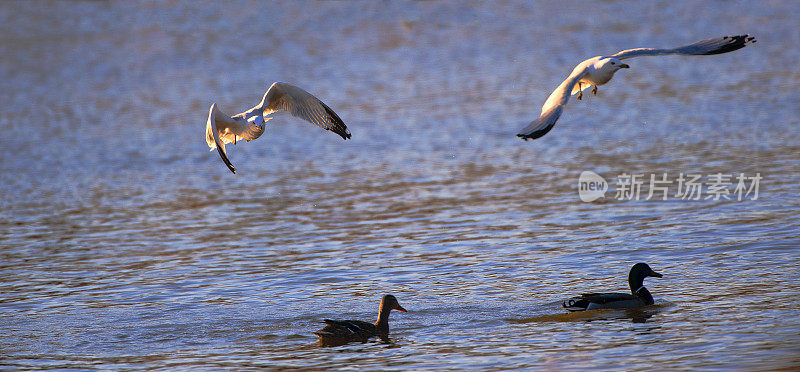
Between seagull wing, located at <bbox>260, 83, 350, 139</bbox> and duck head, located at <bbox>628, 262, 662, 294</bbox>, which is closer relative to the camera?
duck head, located at <bbox>628, 262, 662, 294</bbox>

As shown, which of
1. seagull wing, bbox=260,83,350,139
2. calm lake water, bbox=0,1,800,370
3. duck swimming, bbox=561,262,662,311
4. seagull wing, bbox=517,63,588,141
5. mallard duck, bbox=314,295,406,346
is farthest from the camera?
seagull wing, bbox=260,83,350,139

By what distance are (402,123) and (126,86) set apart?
33.9 ft

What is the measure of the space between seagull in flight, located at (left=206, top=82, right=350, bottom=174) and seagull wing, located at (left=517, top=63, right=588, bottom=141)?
9.75 feet

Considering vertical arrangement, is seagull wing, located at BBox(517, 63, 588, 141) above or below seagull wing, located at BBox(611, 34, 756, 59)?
below

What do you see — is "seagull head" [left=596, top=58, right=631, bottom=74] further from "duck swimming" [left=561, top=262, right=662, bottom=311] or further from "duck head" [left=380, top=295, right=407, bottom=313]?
"duck head" [left=380, top=295, right=407, bottom=313]

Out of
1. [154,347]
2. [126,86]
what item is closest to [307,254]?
[154,347]

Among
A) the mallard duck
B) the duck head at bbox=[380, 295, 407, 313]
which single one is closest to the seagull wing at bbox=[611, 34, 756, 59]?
the duck head at bbox=[380, 295, 407, 313]

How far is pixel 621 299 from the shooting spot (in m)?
11.8

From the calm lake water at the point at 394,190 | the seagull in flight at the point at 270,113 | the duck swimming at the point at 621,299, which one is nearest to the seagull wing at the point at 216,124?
the seagull in flight at the point at 270,113

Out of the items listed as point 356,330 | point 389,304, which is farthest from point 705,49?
point 356,330

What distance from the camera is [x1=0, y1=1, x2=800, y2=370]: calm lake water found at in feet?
36.7

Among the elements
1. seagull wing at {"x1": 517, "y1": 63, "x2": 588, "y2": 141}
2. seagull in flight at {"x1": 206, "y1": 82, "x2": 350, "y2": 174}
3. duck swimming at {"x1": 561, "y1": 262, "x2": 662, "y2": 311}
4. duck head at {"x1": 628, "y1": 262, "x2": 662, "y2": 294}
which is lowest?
duck swimming at {"x1": 561, "y1": 262, "x2": 662, "y2": 311}

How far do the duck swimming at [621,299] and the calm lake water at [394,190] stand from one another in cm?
12

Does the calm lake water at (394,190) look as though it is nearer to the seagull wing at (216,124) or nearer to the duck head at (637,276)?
the duck head at (637,276)
